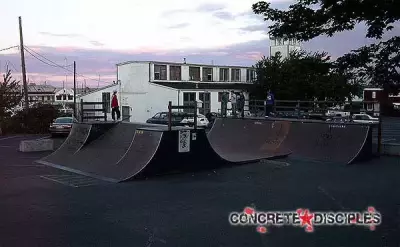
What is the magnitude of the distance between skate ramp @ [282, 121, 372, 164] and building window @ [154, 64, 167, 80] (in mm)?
35462

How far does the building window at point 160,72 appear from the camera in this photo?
50594 mm

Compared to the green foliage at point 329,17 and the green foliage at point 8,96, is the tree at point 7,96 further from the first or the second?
the green foliage at point 329,17

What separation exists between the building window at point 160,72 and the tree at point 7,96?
20.4m

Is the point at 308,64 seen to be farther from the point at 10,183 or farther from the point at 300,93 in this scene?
the point at 300,93

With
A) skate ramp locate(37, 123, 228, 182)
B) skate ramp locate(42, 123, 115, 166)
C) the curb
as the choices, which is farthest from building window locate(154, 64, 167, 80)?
skate ramp locate(37, 123, 228, 182)

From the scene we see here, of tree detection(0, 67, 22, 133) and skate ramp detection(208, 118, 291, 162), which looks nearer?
skate ramp detection(208, 118, 291, 162)

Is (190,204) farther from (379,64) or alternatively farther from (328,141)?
(328,141)

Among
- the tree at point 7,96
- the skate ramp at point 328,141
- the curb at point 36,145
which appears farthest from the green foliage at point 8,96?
the skate ramp at point 328,141

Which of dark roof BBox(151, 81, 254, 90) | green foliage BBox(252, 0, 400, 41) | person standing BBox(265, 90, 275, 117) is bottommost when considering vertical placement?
person standing BBox(265, 90, 275, 117)

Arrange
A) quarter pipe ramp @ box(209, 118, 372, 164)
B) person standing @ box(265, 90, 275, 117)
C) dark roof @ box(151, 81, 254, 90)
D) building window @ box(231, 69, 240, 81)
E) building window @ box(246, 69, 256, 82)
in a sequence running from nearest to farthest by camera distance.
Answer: quarter pipe ramp @ box(209, 118, 372, 164) → person standing @ box(265, 90, 275, 117) → dark roof @ box(151, 81, 254, 90) → building window @ box(231, 69, 240, 81) → building window @ box(246, 69, 256, 82)

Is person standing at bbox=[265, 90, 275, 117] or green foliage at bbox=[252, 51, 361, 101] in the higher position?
green foliage at bbox=[252, 51, 361, 101]

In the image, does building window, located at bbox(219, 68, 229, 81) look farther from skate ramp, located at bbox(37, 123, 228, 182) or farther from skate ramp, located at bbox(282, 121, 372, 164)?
skate ramp, located at bbox(37, 123, 228, 182)

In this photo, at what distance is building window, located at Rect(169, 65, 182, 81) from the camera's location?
171ft

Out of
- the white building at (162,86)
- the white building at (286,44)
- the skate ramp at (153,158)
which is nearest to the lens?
the white building at (286,44)
